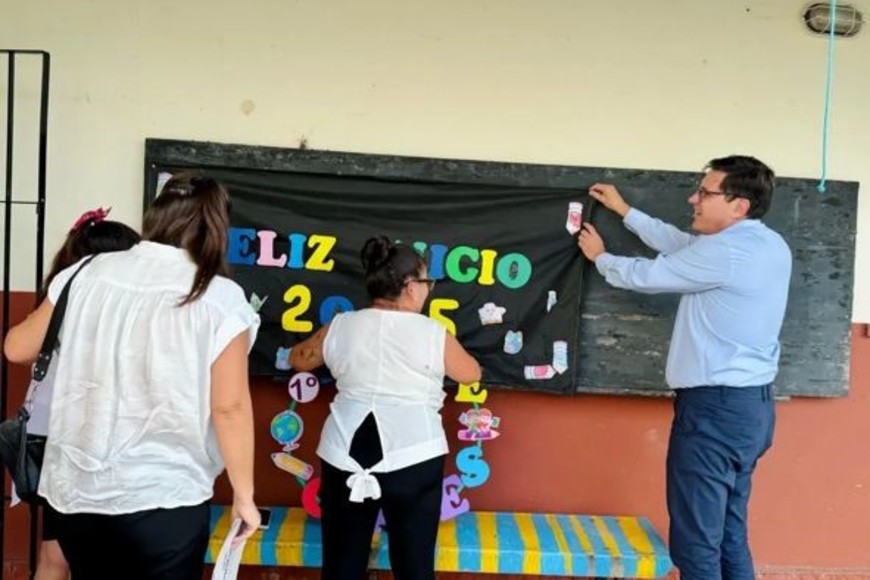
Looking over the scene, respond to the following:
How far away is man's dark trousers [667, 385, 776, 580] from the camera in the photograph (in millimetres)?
2441

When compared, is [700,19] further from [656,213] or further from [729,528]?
[729,528]

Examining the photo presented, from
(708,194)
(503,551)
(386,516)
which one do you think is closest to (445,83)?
(708,194)

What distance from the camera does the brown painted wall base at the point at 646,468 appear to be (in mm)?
3092

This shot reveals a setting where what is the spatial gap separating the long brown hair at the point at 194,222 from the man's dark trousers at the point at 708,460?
154 cm

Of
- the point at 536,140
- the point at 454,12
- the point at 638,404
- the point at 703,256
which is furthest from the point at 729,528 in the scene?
the point at 454,12

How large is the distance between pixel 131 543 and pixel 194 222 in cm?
71

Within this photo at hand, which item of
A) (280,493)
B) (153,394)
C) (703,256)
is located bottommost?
(280,493)

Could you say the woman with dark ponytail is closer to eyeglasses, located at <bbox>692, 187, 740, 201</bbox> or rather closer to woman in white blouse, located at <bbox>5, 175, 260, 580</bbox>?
woman in white blouse, located at <bbox>5, 175, 260, 580</bbox>

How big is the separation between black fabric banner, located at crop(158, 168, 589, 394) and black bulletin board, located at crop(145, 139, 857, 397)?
3 cm

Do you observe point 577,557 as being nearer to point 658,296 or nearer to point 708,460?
point 708,460

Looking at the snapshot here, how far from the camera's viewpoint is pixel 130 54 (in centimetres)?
295

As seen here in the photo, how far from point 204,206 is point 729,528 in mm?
1976

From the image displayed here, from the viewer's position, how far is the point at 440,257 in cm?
300

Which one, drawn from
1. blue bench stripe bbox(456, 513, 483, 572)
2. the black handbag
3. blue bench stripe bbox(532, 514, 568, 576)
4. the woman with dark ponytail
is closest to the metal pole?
the woman with dark ponytail
